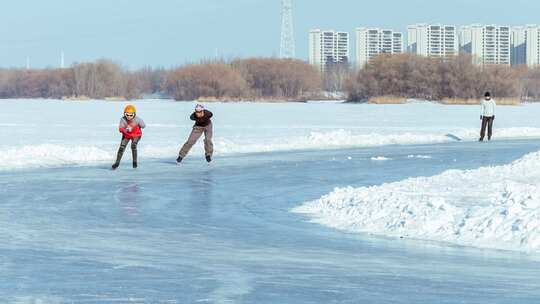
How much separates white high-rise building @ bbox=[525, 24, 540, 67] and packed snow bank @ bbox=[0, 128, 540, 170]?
159m

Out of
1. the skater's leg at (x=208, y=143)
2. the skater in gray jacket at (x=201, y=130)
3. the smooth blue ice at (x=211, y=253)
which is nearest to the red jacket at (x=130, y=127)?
the skater in gray jacket at (x=201, y=130)

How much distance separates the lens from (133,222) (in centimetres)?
1299

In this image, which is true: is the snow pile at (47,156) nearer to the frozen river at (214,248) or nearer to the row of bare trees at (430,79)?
the frozen river at (214,248)

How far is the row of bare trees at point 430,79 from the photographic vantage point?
91.3 m

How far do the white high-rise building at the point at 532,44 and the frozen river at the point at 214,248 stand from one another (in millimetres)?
176855

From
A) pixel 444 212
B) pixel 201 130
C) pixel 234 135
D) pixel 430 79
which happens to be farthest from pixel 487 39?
pixel 444 212

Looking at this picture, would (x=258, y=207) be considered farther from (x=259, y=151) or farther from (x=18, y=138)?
(x=18, y=138)

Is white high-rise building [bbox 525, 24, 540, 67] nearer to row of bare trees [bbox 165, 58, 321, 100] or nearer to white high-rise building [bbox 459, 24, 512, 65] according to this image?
white high-rise building [bbox 459, 24, 512, 65]

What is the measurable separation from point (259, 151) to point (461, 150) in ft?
19.0

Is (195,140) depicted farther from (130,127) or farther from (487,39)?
(487,39)

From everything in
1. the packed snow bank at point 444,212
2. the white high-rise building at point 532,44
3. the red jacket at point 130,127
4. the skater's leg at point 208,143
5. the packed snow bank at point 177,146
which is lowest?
the packed snow bank at point 177,146

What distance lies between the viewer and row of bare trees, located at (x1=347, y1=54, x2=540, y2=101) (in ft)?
300

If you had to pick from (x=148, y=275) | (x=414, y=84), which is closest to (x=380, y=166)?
(x=148, y=275)

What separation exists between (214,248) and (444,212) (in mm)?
3207
